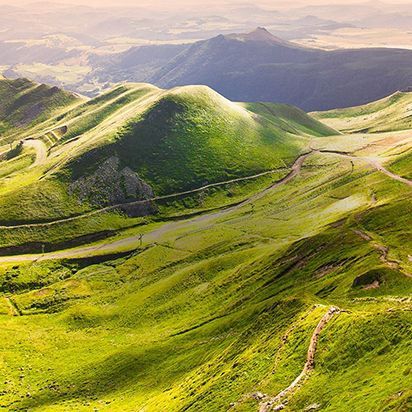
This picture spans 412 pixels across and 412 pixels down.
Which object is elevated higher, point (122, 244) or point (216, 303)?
point (216, 303)

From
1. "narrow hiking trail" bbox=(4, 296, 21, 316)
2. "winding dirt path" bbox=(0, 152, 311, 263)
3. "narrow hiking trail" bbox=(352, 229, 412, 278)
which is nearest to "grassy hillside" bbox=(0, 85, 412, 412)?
"narrow hiking trail" bbox=(352, 229, 412, 278)

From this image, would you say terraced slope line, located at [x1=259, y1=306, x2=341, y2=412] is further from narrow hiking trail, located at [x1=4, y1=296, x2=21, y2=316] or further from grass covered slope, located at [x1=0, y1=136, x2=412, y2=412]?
narrow hiking trail, located at [x1=4, y1=296, x2=21, y2=316]

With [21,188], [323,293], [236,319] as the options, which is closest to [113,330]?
[236,319]

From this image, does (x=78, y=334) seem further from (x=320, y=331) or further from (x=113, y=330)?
(x=320, y=331)

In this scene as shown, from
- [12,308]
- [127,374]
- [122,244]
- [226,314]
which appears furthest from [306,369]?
[122,244]

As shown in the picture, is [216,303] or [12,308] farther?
[12,308]

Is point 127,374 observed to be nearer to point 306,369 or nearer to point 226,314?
point 226,314
